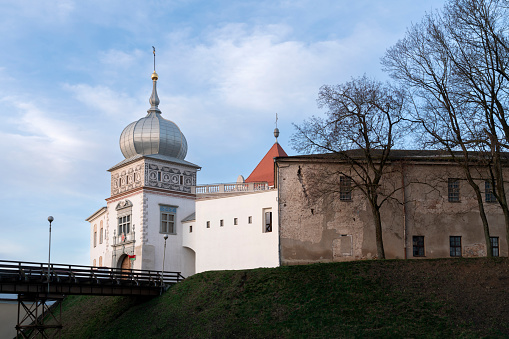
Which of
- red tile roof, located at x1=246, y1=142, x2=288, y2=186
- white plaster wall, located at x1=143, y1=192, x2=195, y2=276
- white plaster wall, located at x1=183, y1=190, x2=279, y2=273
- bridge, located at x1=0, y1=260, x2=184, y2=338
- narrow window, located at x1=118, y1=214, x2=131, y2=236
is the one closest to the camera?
bridge, located at x1=0, y1=260, x2=184, y2=338

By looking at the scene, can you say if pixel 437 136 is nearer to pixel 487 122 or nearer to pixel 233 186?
pixel 487 122

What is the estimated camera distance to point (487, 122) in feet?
120

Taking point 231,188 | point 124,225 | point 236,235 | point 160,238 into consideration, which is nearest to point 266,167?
point 231,188

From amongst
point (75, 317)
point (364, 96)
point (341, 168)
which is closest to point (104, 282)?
point (75, 317)

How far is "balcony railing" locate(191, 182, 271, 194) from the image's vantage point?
52.2 metres

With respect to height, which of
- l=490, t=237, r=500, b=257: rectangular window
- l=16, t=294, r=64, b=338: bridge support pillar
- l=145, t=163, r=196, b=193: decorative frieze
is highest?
l=145, t=163, r=196, b=193: decorative frieze

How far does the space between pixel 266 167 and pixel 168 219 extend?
34.2ft

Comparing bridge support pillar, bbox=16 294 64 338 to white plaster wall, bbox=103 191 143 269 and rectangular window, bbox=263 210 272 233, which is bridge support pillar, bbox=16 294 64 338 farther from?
rectangular window, bbox=263 210 272 233

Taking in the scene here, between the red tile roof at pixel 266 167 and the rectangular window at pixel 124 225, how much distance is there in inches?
455

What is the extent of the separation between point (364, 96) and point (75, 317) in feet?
81.8

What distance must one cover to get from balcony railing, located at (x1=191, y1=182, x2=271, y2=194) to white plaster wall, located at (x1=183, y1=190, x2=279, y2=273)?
413cm

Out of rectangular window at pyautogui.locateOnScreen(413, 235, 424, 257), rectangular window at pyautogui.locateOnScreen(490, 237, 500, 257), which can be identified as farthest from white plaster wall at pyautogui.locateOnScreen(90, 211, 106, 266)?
rectangular window at pyautogui.locateOnScreen(490, 237, 500, 257)

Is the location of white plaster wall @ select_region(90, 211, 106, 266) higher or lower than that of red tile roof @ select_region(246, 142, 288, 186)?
lower

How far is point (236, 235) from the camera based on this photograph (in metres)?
46.8
